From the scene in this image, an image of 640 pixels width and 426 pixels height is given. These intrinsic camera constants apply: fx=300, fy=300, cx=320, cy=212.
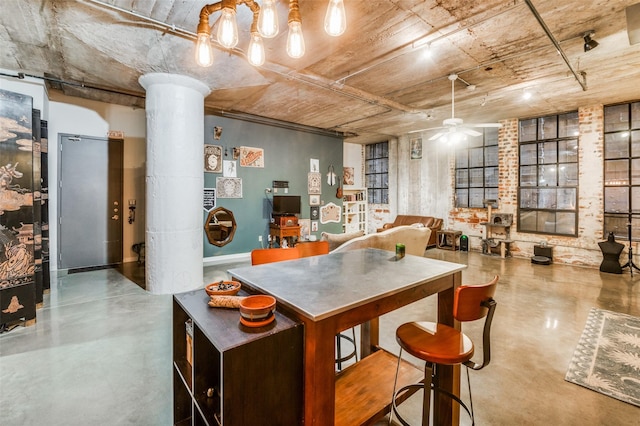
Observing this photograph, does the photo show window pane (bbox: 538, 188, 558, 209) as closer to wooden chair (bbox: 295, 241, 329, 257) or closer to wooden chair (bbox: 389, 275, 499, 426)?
wooden chair (bbox: 295, 241, 329, 257)

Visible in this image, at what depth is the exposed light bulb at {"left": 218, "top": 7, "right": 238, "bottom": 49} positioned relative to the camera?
1784mm

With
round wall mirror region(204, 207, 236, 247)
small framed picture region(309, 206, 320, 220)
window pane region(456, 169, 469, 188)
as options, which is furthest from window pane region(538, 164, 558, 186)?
round wall mirror region(204, 207, 236, 247)

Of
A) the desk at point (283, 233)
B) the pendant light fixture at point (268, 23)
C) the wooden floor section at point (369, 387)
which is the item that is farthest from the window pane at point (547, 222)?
the pendant light fixture at point (268, 23)

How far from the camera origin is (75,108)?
17.6ft

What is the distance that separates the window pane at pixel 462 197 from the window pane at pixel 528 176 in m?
1.30

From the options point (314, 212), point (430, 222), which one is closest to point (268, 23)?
point (314, 212)

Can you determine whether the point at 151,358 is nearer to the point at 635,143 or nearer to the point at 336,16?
the point at 336,16

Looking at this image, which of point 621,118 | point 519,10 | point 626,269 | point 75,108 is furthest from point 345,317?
point 621,118

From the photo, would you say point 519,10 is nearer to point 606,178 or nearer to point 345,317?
point 345,317

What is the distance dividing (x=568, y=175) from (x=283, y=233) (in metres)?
6.13

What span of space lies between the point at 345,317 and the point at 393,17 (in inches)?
118

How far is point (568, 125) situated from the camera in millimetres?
6254

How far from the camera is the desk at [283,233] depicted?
21.7ft

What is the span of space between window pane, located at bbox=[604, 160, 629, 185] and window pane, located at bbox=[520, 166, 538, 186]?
114cm
